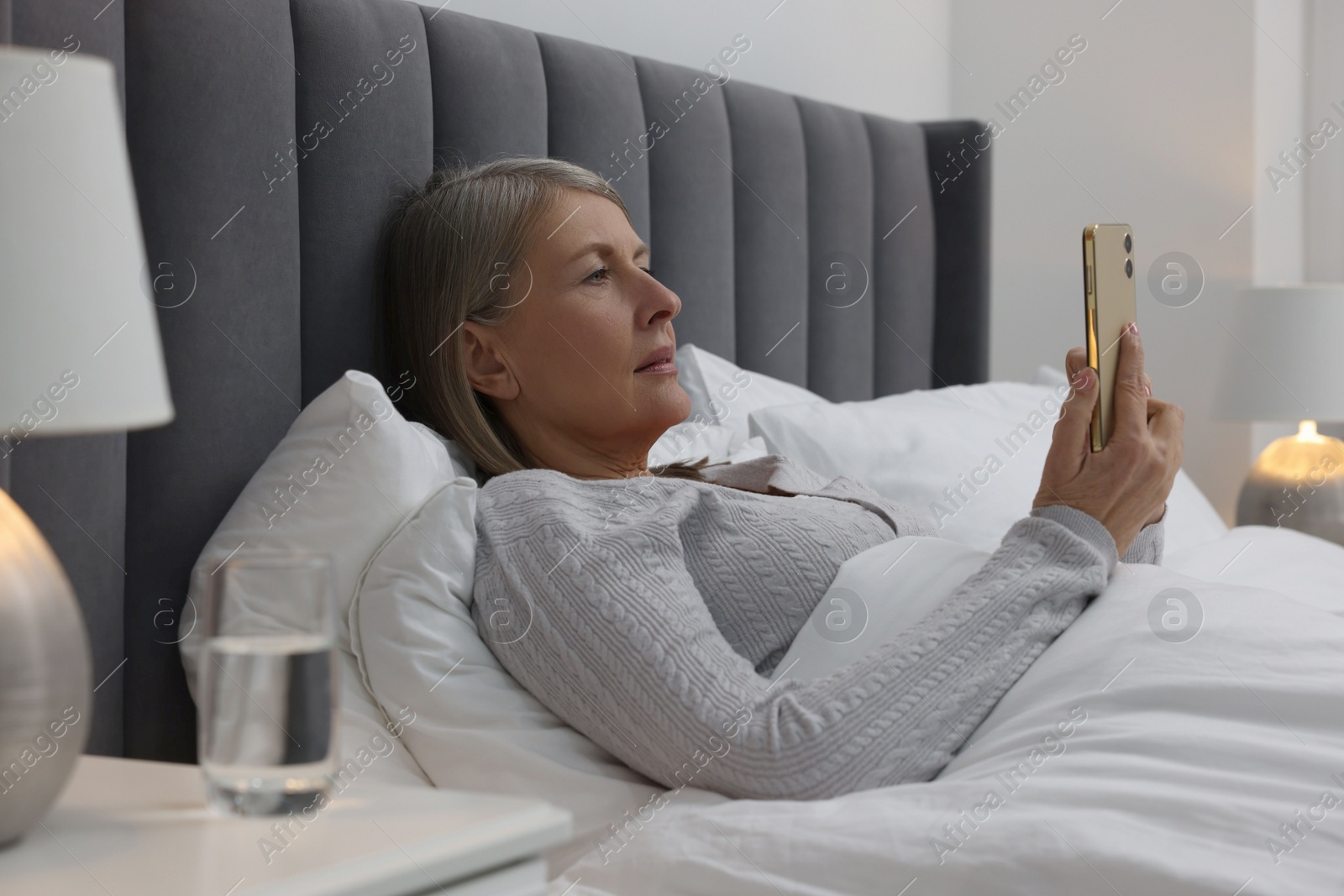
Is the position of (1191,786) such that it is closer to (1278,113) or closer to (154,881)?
(154,881)

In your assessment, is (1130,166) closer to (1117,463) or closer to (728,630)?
(1117,463)

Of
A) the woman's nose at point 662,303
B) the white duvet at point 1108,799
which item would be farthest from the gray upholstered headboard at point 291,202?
the white duvet at point 1108,799

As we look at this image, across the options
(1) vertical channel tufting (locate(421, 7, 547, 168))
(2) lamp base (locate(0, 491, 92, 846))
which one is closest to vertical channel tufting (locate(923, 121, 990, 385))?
(1) vertical channel tufting (locate(421, 7, 547, 168))

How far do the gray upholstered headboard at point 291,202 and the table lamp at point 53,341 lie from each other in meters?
0.34

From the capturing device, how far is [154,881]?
574mm

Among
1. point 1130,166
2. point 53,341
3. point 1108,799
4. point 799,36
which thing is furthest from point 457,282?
point 1130,166

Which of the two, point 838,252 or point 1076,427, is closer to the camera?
point 1076,427

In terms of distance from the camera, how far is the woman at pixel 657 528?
898 millimetres

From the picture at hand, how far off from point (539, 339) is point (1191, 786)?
2.57ft

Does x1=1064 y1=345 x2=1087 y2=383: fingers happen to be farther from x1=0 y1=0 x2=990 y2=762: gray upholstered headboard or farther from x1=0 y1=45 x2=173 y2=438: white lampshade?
x1=0 y1=45 x2=173 y2=438: white lampshade

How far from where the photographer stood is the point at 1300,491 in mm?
2355

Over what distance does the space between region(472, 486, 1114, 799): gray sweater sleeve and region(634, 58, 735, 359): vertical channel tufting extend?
841mm

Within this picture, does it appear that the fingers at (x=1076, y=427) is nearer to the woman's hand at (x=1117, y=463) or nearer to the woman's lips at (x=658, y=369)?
the woman's hand at (x=1117, y=463)

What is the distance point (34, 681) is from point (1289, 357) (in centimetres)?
236
